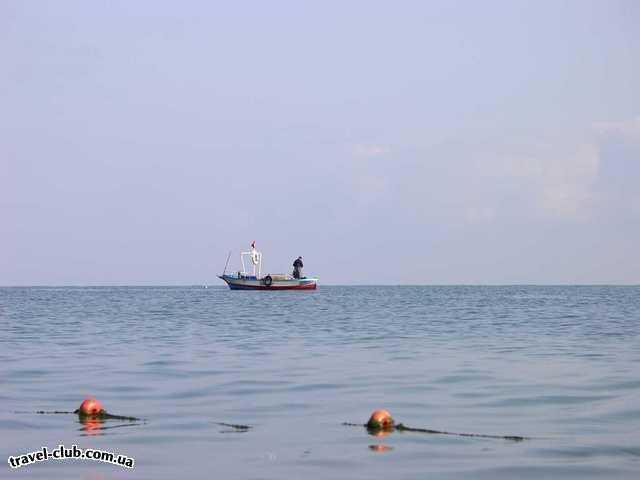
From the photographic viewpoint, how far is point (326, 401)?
16.8 meters

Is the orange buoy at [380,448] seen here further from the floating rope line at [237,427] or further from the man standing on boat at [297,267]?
the man standing on boat at [297,267]

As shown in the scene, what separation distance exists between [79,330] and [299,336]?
953 cm

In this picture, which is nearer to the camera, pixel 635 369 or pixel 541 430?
pixel 541 430

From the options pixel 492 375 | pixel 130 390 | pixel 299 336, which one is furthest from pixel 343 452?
pixel 299 336

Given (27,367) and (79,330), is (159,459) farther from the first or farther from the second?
(79,330)

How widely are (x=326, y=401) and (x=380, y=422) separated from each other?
3.34m

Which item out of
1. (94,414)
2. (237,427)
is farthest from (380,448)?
(94,414)

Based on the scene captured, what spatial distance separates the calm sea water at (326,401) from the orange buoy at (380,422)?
0.20 metres

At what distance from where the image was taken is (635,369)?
857 inches

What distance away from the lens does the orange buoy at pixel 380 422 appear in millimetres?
13570

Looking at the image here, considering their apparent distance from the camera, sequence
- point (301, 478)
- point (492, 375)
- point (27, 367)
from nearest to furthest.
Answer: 1. point (301, 478)
2. point (492, 375)
3. point (27, 367)

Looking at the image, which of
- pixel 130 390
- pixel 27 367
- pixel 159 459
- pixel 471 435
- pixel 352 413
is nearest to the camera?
pixel 159 459

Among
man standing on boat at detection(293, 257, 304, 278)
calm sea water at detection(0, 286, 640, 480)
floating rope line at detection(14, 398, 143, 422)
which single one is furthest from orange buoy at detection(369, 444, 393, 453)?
man standing on boat at detection(293, 257, 304, 278)

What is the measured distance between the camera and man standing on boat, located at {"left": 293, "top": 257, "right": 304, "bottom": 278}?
96562 millimetres
